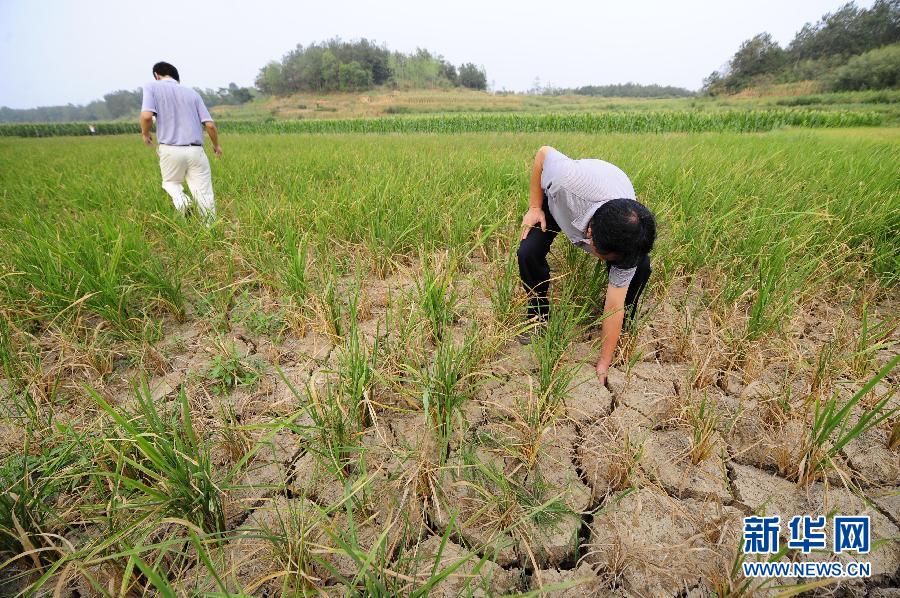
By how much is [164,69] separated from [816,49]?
60945 millimetres

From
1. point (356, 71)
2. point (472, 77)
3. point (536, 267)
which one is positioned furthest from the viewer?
point (472, 77)

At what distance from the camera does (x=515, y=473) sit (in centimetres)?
127

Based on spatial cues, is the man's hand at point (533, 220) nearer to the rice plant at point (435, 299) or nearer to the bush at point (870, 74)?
the rice plant at point (435, 299)

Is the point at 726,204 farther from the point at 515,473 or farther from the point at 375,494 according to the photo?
the point at 375,494

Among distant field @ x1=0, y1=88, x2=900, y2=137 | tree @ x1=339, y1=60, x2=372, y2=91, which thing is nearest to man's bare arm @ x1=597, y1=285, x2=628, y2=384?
distant field @ x1=0, y1=88, x2=900, y2=137

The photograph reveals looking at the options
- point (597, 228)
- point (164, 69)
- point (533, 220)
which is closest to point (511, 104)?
point (164, 69)

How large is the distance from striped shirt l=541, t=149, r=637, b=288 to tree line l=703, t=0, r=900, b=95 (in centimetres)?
4615

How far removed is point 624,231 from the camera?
1418mm

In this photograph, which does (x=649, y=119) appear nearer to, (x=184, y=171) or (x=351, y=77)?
(x=184, y=171)

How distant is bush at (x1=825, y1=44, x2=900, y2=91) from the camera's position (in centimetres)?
2592

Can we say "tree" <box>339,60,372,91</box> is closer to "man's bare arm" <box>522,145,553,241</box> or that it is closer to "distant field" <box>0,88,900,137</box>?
"distant field" <box>0,88,900,137</box>

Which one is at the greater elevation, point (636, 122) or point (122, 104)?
point (122, 104)

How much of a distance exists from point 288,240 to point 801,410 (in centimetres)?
253

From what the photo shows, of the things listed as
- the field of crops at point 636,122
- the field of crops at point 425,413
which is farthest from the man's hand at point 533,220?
the field of crops at point 636,122
